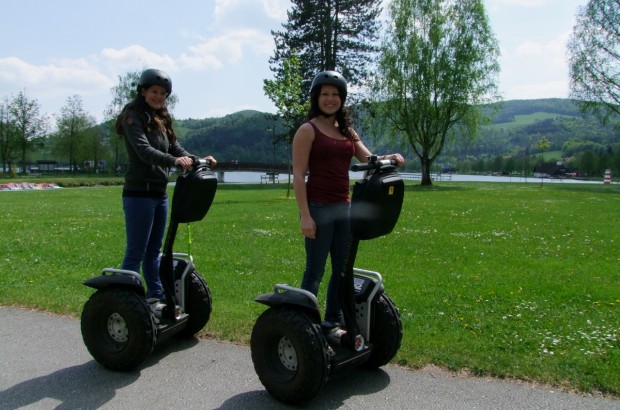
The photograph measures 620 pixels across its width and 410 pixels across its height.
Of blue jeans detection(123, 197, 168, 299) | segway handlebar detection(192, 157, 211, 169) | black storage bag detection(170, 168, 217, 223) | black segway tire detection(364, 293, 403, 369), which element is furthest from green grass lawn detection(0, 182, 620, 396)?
segway handlebar detection(192, 157, 211, 169)

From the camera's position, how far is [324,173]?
12.1ft

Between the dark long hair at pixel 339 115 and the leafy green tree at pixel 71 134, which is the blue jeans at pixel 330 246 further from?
the leafy green tree at pixel 71 134

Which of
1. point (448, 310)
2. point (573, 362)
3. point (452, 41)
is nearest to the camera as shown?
point (573, 362)

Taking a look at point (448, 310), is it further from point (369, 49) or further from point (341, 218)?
point (369, 49)

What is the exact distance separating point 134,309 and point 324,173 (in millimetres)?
1835

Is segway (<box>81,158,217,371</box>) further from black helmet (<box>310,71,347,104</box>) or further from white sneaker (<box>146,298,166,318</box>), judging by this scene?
black helmet (<box>310,71,347,104</box>)

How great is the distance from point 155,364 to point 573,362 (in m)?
3.39

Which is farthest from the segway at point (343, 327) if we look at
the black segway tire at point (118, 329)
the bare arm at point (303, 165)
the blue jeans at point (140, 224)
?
the blue jeans at point (140, 224)

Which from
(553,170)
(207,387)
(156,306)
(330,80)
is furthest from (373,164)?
(553,170)

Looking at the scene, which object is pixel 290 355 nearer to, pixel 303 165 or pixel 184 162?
pixel 303 165

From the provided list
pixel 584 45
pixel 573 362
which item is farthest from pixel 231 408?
pixel 584 45

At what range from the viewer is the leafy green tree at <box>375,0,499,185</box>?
40.0 metres

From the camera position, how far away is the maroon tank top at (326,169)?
3.64m

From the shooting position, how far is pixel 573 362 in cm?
410
